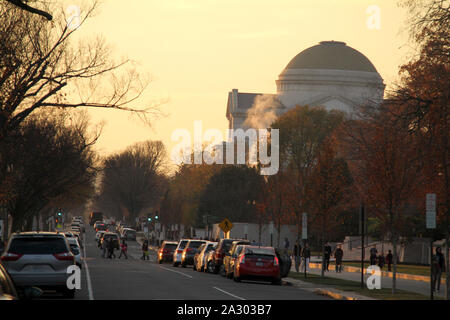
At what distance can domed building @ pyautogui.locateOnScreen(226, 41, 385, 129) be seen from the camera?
147000 millimetres

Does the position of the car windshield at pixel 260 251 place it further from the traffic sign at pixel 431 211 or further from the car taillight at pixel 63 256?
the car taillight at pixel 63 256

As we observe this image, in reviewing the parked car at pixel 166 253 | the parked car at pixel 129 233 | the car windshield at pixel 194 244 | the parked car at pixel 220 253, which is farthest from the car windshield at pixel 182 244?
the parked car at pixel 129 233

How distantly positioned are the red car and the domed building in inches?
4181

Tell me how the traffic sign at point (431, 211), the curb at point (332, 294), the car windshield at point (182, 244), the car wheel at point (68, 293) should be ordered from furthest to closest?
the car windshield at point (182, 244), the curb at point (332, 294), the traffic sign at point (431, 211), the car wheel at point (68, 293)

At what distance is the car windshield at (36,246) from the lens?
23203 mm

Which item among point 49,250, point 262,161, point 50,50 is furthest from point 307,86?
point 49,250

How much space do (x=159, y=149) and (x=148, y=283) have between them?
123716 mm

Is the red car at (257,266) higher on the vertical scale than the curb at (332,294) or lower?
higher

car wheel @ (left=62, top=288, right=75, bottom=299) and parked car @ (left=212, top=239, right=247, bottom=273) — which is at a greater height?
parked car @ (left=212, top=239, right=247, bottom=273)

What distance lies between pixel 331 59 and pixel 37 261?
132622 mm

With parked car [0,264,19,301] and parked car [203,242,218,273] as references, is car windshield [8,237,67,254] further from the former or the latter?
parked car [203,242,218,273]

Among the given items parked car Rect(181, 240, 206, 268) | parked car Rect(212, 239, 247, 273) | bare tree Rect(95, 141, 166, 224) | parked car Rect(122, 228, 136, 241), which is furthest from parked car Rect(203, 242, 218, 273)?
bare tree Rect(95, 141, 166, 224)
